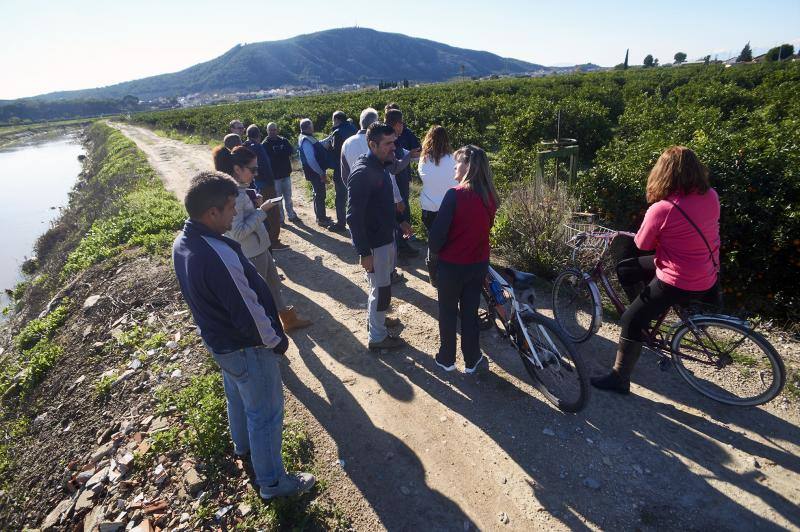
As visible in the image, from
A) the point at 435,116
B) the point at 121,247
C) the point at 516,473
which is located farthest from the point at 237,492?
the point at 435,116

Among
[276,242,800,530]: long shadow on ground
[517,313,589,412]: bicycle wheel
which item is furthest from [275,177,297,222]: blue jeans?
[517,313,589,412]: bicycle wheel

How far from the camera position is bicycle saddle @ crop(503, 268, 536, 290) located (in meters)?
3.61

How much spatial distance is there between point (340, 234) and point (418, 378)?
4.59 metres

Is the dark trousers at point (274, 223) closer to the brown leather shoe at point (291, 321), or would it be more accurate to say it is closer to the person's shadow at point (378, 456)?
the brown leather shoe at point (291, 321)

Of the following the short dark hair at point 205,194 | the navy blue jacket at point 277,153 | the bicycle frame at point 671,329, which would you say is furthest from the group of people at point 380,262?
the navy blue jacket at point 277,153

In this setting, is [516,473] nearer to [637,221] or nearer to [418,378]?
[418,378]

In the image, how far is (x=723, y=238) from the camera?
4664 mm

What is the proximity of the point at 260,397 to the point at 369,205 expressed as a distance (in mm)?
1976

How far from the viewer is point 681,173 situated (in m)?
2.85

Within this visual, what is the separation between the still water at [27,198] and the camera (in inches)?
625

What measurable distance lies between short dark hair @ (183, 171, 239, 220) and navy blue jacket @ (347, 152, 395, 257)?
1.43 m

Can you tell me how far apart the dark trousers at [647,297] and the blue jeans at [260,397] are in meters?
2.81

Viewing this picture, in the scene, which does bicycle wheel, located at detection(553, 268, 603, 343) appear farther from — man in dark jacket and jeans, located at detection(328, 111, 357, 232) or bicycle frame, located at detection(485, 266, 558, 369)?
man in dark jacket and jeans, located at detection(328, 111, 357, 232)

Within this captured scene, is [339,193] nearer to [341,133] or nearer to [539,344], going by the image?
[341,133]
